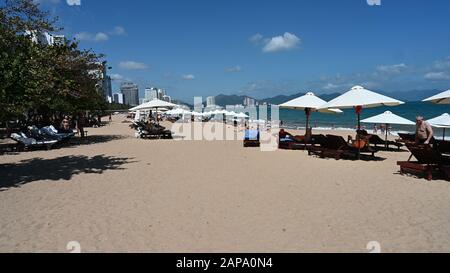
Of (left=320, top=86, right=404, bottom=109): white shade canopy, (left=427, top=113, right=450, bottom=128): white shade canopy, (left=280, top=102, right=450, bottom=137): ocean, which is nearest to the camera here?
(left=320, top=86, right=404, bottom=109): white shade canopy

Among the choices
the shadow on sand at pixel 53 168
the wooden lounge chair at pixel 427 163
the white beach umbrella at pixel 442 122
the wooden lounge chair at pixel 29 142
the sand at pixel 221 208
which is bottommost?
the sand at pixel 221 208

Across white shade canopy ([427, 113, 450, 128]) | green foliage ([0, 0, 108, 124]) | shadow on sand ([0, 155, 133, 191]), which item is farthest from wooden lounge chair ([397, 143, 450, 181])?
green foliage ([0, 0, 108, 124])

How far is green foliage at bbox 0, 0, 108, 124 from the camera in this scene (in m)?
8.53

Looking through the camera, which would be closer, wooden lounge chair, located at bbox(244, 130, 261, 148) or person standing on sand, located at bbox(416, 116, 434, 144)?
person standing on sand, located at bbox(416, 116, 434, 144)

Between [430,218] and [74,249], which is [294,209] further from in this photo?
[74,249]

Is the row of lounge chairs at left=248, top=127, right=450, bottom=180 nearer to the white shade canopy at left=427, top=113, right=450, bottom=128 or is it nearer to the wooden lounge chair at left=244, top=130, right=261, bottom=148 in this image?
the wooden lounge chair at left=244, top=130, right=261, bottom=148

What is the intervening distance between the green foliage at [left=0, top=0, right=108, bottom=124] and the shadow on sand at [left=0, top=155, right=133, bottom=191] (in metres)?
1.68

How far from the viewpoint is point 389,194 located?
6.61 meters

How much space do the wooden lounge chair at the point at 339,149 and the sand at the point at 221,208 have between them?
103cm

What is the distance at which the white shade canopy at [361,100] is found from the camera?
1088 centimetres

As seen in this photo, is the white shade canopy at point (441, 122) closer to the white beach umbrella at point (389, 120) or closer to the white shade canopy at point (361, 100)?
the white beach umbrella at point (389, 120)

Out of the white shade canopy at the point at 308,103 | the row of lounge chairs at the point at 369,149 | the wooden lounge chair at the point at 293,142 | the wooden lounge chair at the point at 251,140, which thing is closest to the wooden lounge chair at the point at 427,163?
the row of lounge chairs at the point at 369,149

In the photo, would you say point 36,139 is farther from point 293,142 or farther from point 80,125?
point 293,142
